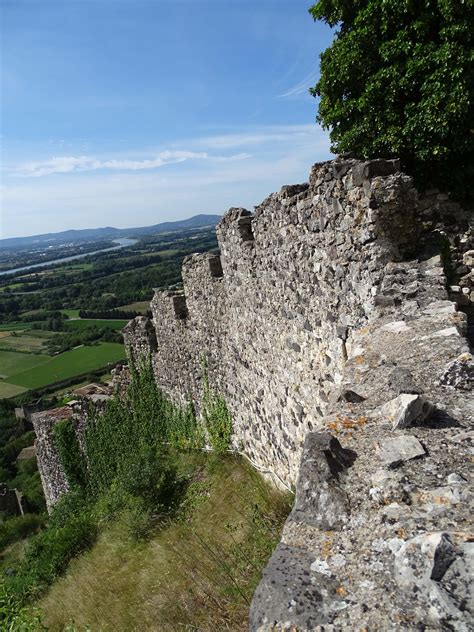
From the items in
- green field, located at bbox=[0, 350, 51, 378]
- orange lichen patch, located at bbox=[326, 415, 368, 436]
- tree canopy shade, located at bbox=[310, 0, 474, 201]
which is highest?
tree canopy shade, located at bbox=[310, 0, 474, 201]

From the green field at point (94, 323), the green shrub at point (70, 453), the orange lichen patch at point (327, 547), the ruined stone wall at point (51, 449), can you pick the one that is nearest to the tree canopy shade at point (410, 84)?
the orange lichen patch at point (327, 547)

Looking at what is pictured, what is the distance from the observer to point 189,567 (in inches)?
201

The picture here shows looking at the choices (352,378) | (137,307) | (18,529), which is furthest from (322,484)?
(137,307)

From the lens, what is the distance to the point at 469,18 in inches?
217

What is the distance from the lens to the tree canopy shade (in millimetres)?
5520

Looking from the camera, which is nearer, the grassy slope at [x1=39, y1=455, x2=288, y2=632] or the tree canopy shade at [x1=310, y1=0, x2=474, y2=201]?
the grassy slope at [x1=39, y1=455, x2=288, y2=632]

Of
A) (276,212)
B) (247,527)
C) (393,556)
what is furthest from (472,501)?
(247,527)

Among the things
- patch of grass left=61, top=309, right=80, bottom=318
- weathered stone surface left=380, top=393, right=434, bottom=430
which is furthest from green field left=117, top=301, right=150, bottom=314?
weathered stone surface left=380, top=393, right=434, bottom=430

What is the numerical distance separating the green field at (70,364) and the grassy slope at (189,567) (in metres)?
44.8

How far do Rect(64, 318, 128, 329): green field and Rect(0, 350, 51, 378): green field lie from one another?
29.1 ft

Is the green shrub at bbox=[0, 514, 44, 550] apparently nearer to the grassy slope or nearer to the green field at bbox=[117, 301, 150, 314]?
the grassy slope

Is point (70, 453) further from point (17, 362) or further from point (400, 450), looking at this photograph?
point (17, 362)

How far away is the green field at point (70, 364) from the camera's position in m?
53.2

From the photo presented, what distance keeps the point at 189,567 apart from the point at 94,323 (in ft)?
227
